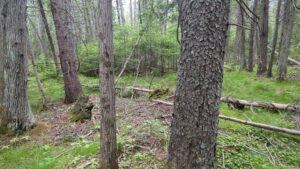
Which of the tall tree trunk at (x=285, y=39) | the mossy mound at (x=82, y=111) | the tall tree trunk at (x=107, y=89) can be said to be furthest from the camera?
the tall tree trunk at (x=285, y=39)

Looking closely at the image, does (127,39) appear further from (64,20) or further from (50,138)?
(50,138)

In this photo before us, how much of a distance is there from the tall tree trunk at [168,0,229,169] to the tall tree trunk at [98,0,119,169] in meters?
0.76

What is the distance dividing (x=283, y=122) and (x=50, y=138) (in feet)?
16.5

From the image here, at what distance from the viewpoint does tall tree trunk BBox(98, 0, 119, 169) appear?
2852 millimetres

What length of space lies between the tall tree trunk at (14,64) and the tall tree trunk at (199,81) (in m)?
4.09

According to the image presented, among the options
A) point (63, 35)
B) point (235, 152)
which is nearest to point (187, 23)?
point (235, 152)

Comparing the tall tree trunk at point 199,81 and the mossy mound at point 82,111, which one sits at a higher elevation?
the tall tree trunk at point 199,81

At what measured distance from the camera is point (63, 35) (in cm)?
799

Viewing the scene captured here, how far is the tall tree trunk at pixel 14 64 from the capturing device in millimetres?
5430

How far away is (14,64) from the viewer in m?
5.50

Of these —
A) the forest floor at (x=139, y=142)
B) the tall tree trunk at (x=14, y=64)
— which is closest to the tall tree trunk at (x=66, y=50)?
the forest floor at (x=139, y=142)

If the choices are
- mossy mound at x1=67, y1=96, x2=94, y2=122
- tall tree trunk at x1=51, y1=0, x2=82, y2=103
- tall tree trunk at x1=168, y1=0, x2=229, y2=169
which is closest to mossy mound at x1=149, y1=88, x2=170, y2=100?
mossy mound at x1=67, y1=96, x2=94, y2=122

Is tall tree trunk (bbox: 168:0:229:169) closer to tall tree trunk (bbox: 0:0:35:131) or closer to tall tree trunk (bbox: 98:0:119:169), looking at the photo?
tall tree trunk (bbox: 98:0:119:169)

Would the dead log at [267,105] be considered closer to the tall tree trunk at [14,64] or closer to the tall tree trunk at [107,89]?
the tall tree trunk at [107,89]
